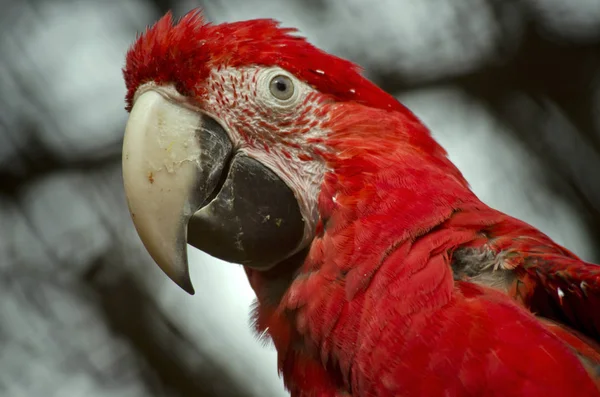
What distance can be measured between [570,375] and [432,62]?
180 cm

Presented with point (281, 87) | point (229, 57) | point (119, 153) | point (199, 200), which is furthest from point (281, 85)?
point (119, 153)

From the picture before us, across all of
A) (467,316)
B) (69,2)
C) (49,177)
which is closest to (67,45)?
(69,2)

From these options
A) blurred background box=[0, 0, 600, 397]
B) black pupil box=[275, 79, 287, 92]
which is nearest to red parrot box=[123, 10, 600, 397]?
black pupil box=[275, 79, 287, 92]

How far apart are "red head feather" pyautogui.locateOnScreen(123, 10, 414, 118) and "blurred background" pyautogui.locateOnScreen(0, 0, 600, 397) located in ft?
3.37

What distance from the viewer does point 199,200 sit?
160cm

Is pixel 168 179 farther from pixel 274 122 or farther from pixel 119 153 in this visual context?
pixel 119 153

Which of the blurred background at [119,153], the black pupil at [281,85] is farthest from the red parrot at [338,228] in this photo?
the blurred background at [119,153]

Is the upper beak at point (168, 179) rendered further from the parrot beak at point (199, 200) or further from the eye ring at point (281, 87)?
the eye ring at point (281, 87)

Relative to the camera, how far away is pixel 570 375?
4.27ft

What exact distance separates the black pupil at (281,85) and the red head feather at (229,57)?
0.10 ft

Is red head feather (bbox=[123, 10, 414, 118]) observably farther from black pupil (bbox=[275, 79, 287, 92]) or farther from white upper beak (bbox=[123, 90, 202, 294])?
white upper beak (bbox=[123, 90, 202, 294])

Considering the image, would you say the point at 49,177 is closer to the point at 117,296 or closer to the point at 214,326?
the point at 117,296

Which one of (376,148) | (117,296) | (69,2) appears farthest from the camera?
(117,296)

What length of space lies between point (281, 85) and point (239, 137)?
0.53 feet
